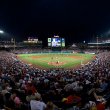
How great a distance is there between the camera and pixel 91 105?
7707 millimetres

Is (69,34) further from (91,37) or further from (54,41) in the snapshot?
(54,41)

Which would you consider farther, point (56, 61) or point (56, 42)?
point (56, 42)

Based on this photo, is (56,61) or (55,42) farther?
(55,42)

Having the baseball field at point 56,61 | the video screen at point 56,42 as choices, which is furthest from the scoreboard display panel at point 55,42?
the baseball field at point 56,61

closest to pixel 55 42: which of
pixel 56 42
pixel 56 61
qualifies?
pixel 56 42

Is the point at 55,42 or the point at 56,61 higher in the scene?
the point at 55,42

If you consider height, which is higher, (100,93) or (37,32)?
(37,32)

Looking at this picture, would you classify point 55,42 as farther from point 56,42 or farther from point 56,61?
point 56,61

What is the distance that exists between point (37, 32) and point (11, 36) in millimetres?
16394

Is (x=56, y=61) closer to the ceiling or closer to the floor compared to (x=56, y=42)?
closer to the floor

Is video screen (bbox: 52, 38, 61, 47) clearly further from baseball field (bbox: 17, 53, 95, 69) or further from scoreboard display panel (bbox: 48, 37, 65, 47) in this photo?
baseball field (bbox: 17, 53, 95, 69)

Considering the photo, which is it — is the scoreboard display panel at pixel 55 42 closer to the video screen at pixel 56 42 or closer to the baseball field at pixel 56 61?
the video screen at pixel 56 42

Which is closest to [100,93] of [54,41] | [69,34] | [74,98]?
[74,98]

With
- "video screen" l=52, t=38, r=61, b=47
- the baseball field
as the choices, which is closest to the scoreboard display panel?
"video screen" l=52, t=38, r=61, b=47
